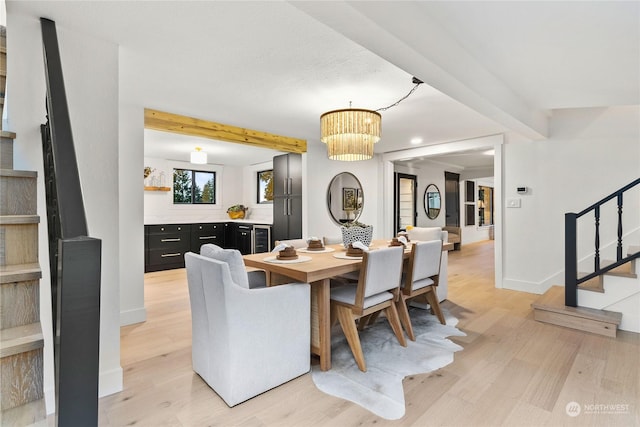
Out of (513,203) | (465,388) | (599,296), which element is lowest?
(465,388)

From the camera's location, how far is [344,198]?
5.56 metres

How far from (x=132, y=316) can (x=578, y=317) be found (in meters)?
4.08

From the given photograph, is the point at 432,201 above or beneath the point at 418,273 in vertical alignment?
above

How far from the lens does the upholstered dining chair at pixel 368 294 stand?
2.19 meters

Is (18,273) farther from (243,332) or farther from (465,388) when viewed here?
(465,388)

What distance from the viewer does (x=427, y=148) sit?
5.28 m

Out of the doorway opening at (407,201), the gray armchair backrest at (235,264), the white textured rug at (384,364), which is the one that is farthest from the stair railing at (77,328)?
the doorway opening at (407,201)

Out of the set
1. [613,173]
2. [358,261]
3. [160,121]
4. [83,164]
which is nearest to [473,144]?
[613,173]

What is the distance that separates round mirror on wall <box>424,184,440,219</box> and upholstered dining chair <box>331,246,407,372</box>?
5.79 m

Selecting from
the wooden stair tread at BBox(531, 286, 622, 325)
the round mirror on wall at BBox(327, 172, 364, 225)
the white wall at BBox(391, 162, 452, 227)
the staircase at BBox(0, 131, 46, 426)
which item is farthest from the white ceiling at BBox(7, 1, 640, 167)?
the white wall at BBox(391, 162, 452, 227)

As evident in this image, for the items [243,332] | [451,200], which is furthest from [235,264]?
[451,200]

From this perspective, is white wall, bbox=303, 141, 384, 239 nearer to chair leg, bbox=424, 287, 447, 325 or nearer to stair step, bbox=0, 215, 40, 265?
chair leg, bbox=424, 287, 447, 325

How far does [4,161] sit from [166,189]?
15.7 feet

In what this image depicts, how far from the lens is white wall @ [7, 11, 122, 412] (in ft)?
5.54
